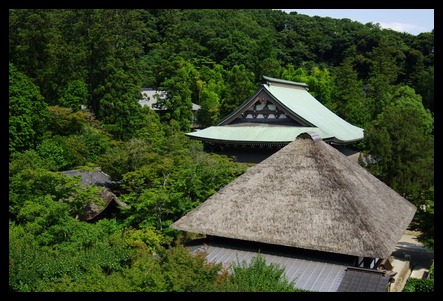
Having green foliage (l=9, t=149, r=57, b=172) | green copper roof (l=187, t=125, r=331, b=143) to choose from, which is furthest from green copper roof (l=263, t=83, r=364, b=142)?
green foliage (l=9, t=149, r=57, b=172)

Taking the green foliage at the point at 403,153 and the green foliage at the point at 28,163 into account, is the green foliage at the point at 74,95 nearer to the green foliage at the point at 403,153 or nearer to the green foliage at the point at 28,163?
the green foliage at the point at 28,163

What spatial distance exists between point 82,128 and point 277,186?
14.4 metres

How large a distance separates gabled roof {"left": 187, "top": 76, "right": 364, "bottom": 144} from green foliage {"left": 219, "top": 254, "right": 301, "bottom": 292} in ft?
36.8

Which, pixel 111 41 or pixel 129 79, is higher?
pixel 111 41

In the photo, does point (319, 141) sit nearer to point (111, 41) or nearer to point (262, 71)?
point (111, 41)

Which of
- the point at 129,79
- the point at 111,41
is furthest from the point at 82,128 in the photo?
the point at 111,41

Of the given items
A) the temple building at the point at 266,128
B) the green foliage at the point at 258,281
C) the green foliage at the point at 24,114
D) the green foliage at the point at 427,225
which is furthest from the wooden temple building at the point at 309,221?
the green foliage at the point at 24,114

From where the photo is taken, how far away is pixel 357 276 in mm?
9852

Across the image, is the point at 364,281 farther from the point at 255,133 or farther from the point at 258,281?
the point at 255,133

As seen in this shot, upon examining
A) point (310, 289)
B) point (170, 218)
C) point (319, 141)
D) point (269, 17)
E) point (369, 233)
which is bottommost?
point (170, 218)

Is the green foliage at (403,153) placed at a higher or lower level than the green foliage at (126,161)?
higher

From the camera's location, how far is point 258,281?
9.02 m

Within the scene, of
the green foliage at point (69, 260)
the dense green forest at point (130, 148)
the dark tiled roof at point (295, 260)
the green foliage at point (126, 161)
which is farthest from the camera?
the green foliage at point (126, 161)

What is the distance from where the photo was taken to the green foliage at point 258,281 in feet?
28.5
